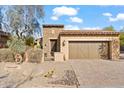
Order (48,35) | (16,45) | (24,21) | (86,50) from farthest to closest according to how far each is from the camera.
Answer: (24,21) → (48,35) → (86,50) → (16,45)

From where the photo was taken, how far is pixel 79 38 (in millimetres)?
22328

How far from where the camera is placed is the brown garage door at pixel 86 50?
22.3 meters

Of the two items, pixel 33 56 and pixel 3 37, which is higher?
pixel 3 37

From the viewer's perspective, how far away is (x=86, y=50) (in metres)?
22.3

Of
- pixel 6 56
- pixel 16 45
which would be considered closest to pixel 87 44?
pixel 16 45

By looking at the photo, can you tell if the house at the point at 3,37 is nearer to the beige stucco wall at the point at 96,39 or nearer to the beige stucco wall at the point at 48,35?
the beige stucco wall at the point at 48,35

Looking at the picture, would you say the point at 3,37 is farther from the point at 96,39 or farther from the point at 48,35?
the point at 96,39

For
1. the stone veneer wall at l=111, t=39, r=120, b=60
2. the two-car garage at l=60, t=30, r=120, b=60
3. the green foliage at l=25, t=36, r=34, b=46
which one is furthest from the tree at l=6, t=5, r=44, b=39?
the stone veneer wall at l=111, t=39, r=120, b=60

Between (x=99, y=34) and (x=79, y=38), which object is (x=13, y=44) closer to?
(x=79, y=38)

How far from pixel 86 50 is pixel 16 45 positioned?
23.3 ft

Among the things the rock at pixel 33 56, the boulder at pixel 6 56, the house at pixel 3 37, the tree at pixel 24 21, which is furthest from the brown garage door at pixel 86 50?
the house at pixel 3 37

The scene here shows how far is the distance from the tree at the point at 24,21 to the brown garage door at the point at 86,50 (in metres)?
5.67

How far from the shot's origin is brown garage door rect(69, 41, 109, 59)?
2230 cm
